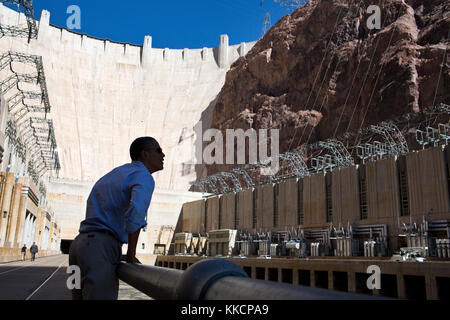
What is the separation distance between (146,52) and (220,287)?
103 m

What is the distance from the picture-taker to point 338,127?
5662 centimetres

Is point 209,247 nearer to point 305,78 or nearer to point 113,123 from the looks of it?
point 305,78

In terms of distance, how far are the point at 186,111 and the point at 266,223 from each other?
53.8 metres

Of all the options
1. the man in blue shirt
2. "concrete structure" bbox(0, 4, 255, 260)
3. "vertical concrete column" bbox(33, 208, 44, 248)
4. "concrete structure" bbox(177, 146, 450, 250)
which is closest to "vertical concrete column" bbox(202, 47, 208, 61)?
"concrete structure" bbox(0, 4, 255, 260)

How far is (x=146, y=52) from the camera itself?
99.1m

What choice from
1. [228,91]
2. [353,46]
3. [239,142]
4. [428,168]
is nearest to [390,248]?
[428,168]

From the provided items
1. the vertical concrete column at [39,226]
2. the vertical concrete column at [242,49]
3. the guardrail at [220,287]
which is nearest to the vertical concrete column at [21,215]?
the vertical concrete column at [39,226]

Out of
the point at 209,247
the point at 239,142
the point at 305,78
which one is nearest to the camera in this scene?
the point at 209,247

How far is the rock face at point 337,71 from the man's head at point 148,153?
48385 millimetres

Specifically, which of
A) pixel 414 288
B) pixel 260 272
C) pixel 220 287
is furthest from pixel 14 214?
pixel 220 287

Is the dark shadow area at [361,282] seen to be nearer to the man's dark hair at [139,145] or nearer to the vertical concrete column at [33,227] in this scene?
the man's dark hair at [139,145]

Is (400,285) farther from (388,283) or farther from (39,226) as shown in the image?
(39,226)

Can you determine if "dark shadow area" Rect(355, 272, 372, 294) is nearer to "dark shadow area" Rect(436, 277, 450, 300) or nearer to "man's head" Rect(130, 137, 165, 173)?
"dark shadow area" Rect(436, 277, 450, 300)

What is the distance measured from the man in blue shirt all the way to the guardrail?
2.16ft
